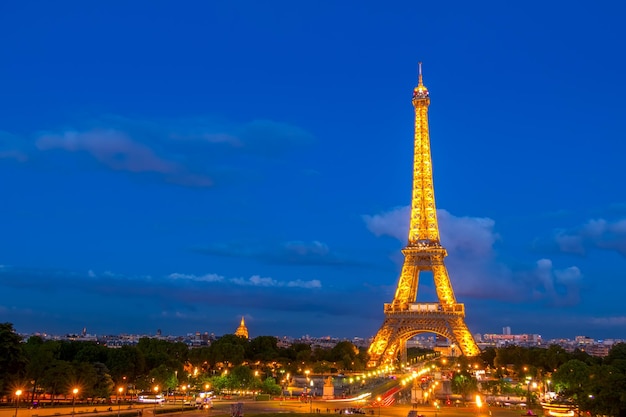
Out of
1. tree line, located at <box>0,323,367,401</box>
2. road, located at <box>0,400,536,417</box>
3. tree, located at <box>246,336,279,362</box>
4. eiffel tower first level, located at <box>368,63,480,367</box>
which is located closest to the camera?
road, located at <box>0,400,536,417</box>

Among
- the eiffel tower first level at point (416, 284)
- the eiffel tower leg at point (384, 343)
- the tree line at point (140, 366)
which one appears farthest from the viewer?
the eiffel tower leg at point (384, 343)

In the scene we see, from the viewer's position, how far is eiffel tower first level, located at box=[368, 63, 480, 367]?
102875 mm

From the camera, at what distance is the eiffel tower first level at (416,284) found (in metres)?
103

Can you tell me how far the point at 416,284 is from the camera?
11062 cm

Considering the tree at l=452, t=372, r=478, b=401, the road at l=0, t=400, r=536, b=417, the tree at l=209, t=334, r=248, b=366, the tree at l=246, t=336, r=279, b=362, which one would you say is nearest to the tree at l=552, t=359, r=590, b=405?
the tree at l=452, t=372, r=478, b=401

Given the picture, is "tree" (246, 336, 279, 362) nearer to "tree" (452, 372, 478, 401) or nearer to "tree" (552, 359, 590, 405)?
"tree" (452, 372, 478, 401)

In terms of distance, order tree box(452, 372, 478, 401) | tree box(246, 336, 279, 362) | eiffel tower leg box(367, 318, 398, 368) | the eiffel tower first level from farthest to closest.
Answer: tree box(246, 336, 279, 362), eiffel tower leg box(367, 318, 398, 368), the eiffel tower first level, tree box(452, 372, 478, 401)

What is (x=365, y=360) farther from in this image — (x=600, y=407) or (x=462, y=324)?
(x=600, y=407)

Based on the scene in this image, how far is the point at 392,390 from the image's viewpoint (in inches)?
3223

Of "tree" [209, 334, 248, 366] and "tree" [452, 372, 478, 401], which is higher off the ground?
"tree" [209, 334, 248, 366]

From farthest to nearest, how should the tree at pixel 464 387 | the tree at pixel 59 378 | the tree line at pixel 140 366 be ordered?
the tree at pixel 464 387 → the tree at pixel 59 378 → the tree line at pixel 140 366

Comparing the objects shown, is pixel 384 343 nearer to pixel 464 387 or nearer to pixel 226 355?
pixel 226 355

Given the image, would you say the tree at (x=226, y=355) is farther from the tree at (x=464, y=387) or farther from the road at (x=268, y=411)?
the tree at (x=464, y=387)

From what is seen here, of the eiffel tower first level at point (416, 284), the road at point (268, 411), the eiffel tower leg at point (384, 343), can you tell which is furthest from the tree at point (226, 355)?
the road at point (268, 411)
